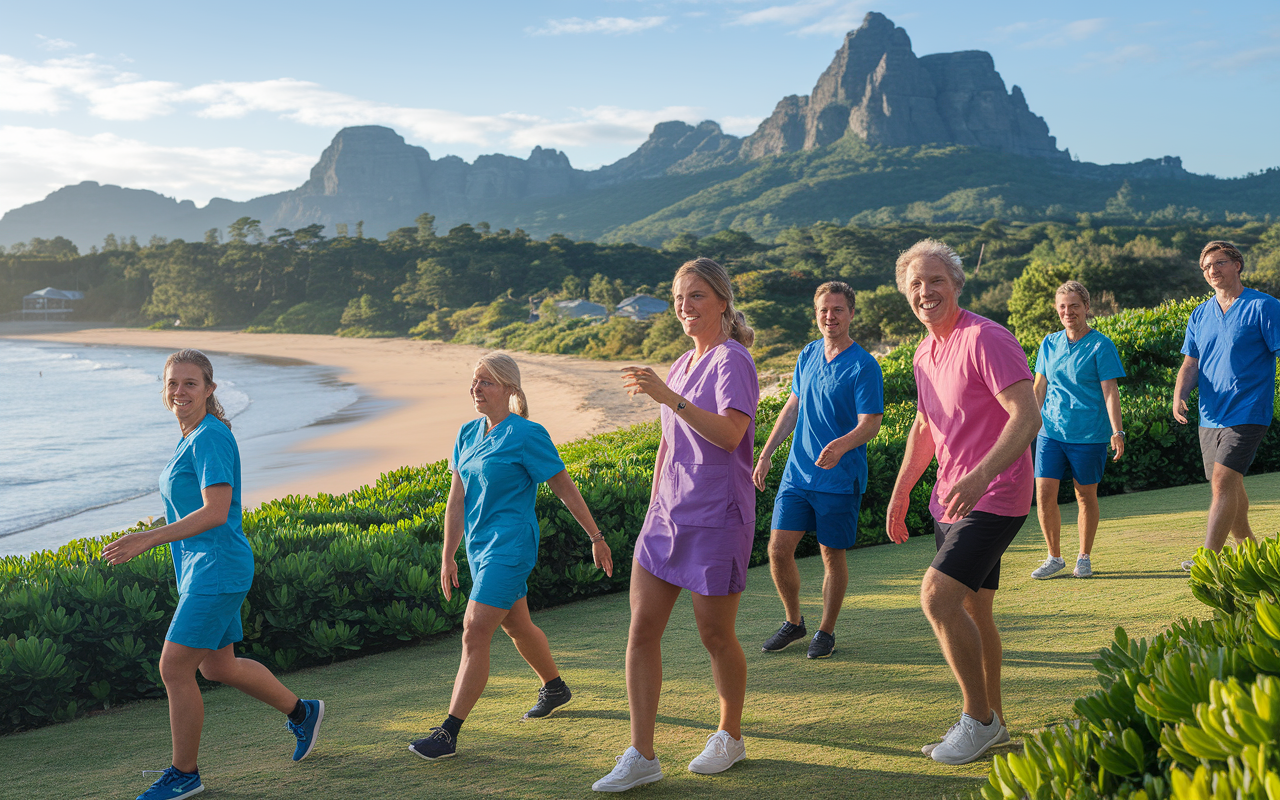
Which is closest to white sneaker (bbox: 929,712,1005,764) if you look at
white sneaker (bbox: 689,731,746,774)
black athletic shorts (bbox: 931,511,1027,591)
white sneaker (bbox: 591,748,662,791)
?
black athletic shorts (bbox: 931,511,1027,591)

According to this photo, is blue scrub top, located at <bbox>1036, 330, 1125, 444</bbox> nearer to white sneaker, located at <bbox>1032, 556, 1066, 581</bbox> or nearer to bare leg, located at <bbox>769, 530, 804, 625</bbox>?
white sneaker, located at <bbox>1032, 556, 1066, 581</bbox>

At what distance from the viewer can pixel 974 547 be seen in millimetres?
2928

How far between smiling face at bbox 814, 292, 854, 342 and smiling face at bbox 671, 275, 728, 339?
1513 mm

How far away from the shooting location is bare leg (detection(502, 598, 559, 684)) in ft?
11.9

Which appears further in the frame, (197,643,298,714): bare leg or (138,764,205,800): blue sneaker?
(197,643,298,714): bare leg

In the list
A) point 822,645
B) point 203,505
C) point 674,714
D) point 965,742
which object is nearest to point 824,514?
point 822,645

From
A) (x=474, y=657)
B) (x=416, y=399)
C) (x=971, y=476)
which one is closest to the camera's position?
(x=971, y=476)

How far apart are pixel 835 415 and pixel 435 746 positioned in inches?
97.4

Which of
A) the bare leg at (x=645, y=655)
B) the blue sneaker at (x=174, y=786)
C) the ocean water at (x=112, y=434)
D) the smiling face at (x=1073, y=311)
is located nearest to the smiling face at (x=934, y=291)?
the bare leg at (x=645, y=655)

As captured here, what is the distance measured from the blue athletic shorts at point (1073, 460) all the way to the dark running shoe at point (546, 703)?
336 centimetres

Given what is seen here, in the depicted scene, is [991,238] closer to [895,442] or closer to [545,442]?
[895,442]

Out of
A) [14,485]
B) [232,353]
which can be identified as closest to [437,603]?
[14,485]

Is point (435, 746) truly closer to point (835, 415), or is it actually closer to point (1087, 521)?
point (835, 415)

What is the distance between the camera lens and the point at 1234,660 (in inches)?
64.3
